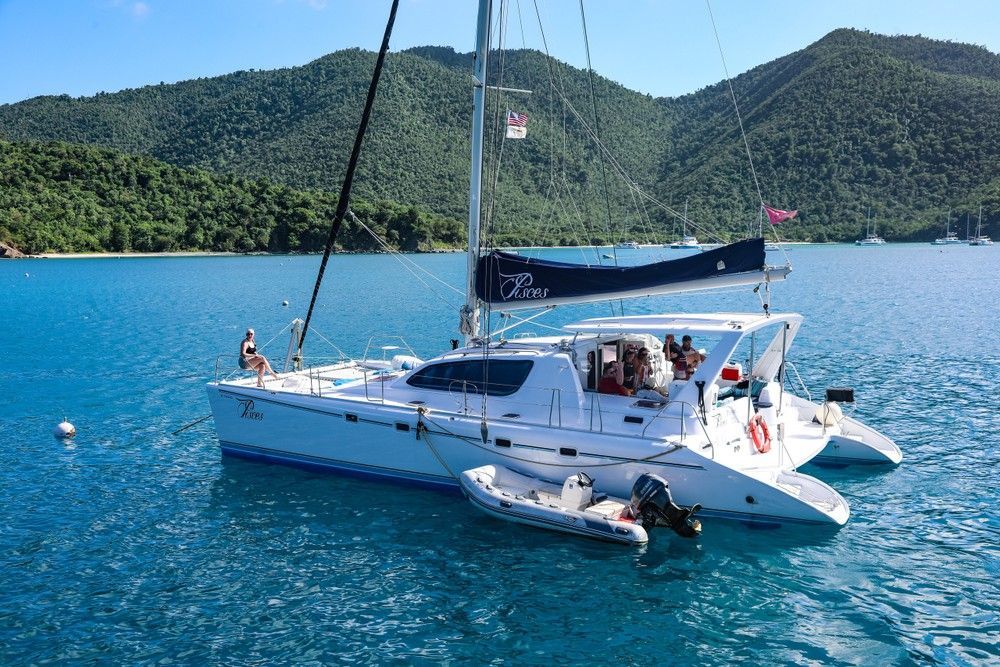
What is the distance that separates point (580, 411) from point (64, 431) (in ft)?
41.0

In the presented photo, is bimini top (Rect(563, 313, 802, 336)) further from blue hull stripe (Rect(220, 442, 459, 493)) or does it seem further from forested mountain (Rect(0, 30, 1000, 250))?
forested mountain (Rect(0, 30, 1000, 250))

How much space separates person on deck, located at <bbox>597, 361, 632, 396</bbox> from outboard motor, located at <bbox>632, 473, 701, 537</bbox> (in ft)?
7.41

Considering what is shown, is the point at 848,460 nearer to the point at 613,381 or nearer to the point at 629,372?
the point at 629,372

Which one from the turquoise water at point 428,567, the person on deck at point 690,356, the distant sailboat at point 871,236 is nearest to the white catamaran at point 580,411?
the person on deck at point 690,356

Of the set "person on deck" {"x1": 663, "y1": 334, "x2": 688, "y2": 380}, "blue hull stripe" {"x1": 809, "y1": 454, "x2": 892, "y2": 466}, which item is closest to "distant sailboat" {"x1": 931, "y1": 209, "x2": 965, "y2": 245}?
"blue hull stripe" {"x1": 809, "y1": 454, "x2": 892, "y2": 466}

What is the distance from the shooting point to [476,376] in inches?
564

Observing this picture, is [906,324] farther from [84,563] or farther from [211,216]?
[211,216]

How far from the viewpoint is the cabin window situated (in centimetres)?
1389

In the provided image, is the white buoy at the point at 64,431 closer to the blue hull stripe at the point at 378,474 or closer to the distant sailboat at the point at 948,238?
the blue hull stripe at the point at 378,474

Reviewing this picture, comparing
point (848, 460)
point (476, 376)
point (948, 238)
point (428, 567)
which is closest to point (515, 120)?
point (476, 376)

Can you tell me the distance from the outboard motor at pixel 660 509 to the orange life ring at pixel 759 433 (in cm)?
199

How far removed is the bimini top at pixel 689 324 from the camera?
12.7 m

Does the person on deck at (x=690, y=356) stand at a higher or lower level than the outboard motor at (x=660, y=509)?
higher

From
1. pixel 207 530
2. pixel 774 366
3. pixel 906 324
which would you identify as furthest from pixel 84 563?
pixel 906 324
